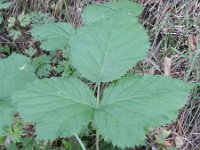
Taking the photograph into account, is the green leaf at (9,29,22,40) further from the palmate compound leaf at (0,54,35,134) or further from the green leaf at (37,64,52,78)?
the palmate compound leaf at (0,54,35,134)

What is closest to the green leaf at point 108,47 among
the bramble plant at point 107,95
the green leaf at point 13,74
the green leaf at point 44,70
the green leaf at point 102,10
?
the bramble plant at point 107,95

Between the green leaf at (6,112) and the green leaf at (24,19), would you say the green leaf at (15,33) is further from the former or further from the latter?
the green leaf at (6,112)

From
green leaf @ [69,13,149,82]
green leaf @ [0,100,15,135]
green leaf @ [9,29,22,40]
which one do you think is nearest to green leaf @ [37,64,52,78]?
green leaf @ [9,29,22,40]

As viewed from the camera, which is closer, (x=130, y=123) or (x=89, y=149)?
(x=130, y=123)

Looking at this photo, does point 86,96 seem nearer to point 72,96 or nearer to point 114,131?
point 72,96

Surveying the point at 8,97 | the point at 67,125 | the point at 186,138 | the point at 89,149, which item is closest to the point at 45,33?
the point at 8,97

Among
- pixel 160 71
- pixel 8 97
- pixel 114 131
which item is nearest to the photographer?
pixel 114 131

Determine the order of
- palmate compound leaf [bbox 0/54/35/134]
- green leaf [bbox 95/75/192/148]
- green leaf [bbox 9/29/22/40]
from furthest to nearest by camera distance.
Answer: green leaf [bbox 9/29/22/40] → palmate compound leaf [bbox 0/54/35/134] → green leaf [bbox 95/75/192/148]

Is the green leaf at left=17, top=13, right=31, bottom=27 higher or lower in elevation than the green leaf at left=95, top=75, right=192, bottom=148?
higher
